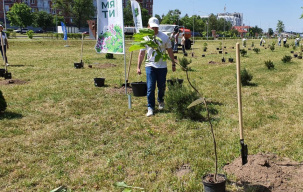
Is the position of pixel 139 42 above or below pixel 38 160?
above

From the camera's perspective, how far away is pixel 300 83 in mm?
9625

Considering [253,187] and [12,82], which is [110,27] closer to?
[12,82]

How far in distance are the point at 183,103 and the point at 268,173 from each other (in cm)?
241

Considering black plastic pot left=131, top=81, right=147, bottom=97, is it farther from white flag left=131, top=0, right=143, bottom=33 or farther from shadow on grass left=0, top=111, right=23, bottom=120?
shadow on grass left=0, top=111, right=23, bottom=120

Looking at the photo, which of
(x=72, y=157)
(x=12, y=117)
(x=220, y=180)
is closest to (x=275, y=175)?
(x=220, y=180)

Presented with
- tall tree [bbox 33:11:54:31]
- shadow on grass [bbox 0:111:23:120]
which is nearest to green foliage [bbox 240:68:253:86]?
shadow on grass [bbox 0:111:23:120]

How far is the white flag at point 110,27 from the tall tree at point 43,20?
73.2 meters

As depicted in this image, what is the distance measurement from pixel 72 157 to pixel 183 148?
1.54 meters

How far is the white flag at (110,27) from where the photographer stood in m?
6.43

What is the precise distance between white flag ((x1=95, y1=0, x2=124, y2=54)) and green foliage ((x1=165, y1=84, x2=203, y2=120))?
1.78 meters

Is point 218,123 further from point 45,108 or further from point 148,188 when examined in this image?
point 45,108

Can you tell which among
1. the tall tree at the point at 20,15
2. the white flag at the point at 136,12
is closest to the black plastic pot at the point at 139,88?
the white flag at the point at 136,12

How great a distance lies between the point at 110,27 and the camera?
22.0 feet

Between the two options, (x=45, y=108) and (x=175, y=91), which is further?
(x=45, y=108)
